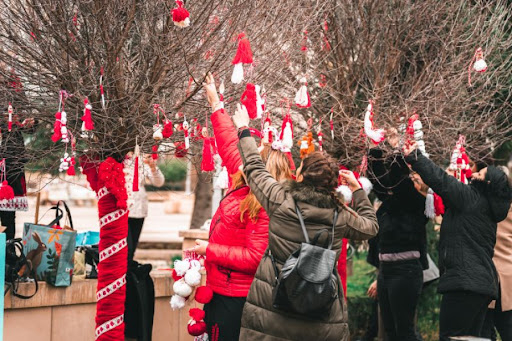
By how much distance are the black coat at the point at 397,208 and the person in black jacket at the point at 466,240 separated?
1.34 m

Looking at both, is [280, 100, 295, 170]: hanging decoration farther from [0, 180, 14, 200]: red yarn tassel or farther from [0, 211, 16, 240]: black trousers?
[0, 211, 16, 240]: black trousers

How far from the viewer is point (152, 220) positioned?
28.9 m

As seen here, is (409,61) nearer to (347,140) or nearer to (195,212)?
(347,140)

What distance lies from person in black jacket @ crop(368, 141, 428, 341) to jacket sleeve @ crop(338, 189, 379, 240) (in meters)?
2.43

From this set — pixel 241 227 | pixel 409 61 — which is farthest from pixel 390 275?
pixel 241 227

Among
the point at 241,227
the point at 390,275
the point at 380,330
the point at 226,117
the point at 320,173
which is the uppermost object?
the point at 226,117

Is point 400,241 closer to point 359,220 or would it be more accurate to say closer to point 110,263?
point 110,263

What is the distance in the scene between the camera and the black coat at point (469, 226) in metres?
5.98

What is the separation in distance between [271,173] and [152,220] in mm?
24133

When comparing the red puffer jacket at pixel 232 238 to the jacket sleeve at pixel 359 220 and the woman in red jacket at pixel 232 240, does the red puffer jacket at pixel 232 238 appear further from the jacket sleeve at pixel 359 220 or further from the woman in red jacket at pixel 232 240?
the jacket sleeve at pixel 359 220

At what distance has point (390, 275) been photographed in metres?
7.64

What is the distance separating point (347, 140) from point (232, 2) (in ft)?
7.29

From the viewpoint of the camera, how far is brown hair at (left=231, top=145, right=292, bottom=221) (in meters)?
4.96

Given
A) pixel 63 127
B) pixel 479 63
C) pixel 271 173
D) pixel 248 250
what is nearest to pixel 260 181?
pixel 271 173
